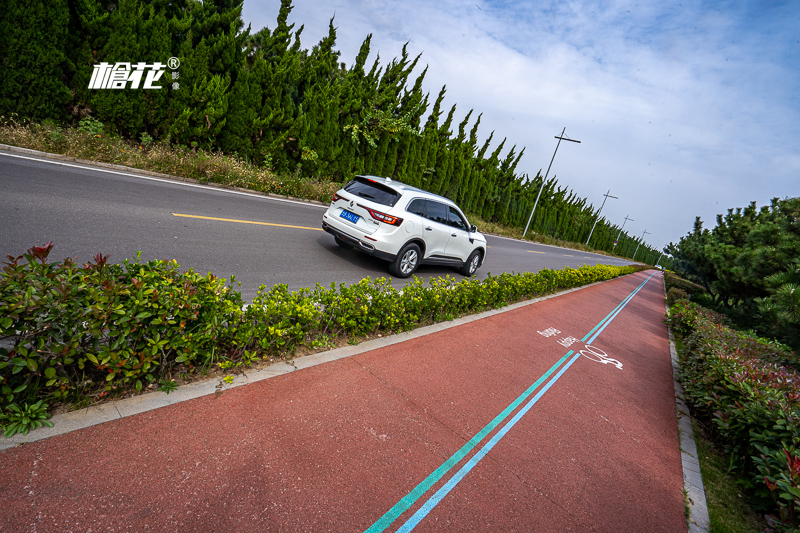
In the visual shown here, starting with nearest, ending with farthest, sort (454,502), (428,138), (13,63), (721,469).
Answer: (454,502) < (721,469) < (13,63) < (428,138)

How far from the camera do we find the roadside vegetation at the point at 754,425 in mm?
3279

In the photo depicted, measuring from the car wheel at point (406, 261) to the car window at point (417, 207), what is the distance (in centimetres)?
68

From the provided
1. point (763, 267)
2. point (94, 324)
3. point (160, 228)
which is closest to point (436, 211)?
point (160, 228)

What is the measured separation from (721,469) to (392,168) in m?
19.8

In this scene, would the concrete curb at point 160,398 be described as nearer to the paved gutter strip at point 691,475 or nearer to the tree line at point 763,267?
the paved gutter strip at point 691,475

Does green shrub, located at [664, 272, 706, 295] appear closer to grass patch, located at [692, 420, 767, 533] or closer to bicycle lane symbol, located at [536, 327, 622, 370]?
bicycle lane symbol, located at [536, 327, 622, 370]

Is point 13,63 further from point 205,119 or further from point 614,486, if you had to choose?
point 614,486

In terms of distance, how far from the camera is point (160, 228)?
20.4 feet

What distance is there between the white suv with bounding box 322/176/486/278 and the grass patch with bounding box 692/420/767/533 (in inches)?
218

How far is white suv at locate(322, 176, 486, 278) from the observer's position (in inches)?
275

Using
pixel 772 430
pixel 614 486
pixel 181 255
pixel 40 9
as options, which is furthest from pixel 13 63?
pixel 772 430

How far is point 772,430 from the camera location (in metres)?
3.95

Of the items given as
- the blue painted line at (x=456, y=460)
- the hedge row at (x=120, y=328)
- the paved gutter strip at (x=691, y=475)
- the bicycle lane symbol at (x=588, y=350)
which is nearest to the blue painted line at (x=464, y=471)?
the blue painted line at (x=456, y=460)

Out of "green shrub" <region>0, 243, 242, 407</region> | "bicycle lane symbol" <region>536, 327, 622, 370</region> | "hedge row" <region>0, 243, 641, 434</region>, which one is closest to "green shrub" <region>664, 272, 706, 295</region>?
"bicycle lane symbol" <region>536, 327, 622, 370</region>
